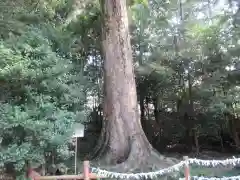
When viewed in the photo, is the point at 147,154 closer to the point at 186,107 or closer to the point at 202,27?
the point at 186,107

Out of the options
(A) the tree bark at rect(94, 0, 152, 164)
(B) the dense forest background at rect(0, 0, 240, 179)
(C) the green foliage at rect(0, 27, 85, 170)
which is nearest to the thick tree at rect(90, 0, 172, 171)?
(A) the tree bark at rect(94, 0, 152, 164)

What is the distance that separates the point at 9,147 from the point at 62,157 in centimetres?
122

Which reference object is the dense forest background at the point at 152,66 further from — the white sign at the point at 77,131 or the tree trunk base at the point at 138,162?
the tree trunk base at the point at 138,162

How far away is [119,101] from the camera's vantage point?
314 inches

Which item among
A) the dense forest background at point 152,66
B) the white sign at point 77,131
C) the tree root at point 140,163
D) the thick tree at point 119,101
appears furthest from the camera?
the thick tree at point 119,101

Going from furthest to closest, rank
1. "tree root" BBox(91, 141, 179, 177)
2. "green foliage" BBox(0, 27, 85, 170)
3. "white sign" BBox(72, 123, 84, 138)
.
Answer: "tree root" BBox(91, 141, 179, 177) → "white sign" BBox(72, 123, 84, 138) → "green foliage" BBox(0, 27, 85, 170)

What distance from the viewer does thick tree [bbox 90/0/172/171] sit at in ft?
25.0

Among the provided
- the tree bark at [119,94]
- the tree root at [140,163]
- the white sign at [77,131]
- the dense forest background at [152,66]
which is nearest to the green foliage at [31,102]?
the dense forest background at [152,66]

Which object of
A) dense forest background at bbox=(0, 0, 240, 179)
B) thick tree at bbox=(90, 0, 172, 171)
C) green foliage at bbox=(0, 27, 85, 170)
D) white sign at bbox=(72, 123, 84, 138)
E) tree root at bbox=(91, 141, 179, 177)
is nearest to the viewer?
green foliage at bbox=(0, 27, 85, 170)

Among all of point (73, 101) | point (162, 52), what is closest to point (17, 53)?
point (73, 101)

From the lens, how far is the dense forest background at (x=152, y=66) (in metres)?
6.25

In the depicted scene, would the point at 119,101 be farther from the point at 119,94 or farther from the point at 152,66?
the point at 152,66

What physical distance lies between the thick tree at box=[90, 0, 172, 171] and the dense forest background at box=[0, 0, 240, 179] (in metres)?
0.78

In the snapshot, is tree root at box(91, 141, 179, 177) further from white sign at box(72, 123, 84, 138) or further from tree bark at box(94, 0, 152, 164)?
white sign at box(72, 123, 84, 138)
